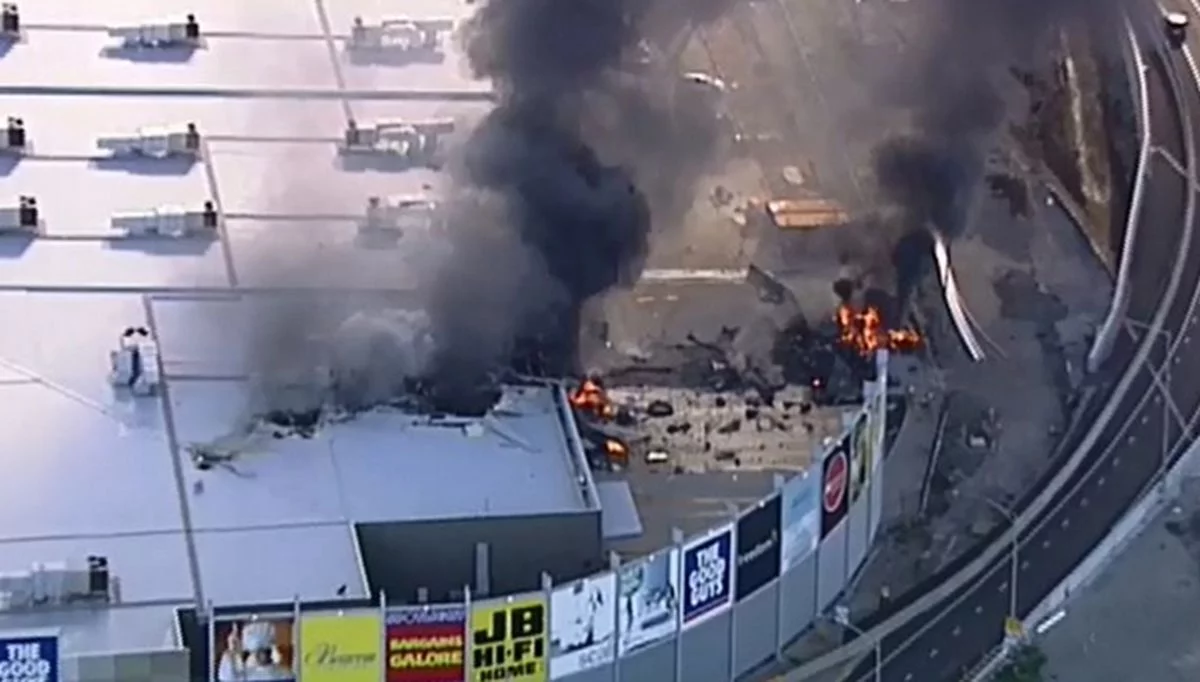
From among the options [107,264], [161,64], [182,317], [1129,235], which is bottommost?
[182,317]

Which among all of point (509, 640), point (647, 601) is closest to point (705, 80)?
point (647, 601)

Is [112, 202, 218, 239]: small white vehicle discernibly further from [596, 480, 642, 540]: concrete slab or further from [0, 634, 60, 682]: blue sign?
[0, 634, 60, 682]: blue sign

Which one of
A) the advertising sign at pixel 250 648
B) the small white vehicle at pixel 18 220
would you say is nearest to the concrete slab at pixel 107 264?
the small white vehicle at pixel 18 220

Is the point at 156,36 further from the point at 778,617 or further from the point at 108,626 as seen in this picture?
the point at 108,626

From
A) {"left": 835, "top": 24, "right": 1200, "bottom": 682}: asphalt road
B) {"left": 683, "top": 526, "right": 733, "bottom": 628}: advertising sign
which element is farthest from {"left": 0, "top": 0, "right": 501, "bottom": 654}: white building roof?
{"left": 835, "top": 24, "right": 1200, "bottom": 682}: asphalt road

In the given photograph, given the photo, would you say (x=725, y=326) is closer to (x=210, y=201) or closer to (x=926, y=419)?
(x=926, y=419)

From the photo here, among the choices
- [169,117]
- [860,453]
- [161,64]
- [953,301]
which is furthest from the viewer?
[161,64]

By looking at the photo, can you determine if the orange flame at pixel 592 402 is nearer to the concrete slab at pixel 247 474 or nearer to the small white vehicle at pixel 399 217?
the small white vehicle at pixel 399 217

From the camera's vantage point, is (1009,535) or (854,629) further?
(1009,535)
